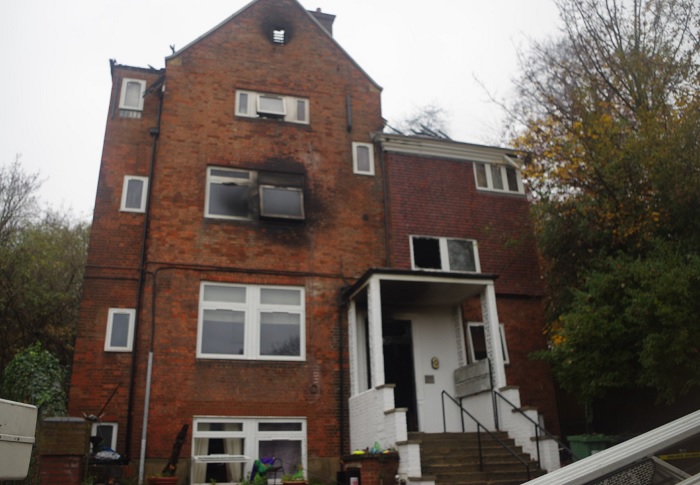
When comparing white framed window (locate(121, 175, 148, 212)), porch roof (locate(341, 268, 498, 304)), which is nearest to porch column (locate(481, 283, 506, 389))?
porch roof (locate(341, 268, 498, 304))

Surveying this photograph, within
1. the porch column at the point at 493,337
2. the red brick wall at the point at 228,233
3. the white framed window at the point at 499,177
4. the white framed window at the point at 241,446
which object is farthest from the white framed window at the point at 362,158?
the white framed window at the point at 241,446

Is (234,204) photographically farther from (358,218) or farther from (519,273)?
(519,273)

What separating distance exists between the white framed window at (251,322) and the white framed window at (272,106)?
4.40 metres

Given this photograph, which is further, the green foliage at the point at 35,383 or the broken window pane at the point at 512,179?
the broken window pane at the point at 512,179

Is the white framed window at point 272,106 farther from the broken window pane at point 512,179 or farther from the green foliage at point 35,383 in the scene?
the green foliage at point 35,383

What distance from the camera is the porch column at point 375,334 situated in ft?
38.1

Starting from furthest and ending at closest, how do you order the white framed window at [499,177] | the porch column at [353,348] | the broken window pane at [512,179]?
1. the broken window pane at [512,179]
2. the white framed window at [499,177]
3. the porch column at [353,348]

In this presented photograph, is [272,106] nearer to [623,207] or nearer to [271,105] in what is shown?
[271,105]

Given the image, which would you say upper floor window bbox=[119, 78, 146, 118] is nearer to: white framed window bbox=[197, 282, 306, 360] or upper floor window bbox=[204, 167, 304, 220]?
upper floor window bbox=[204, 167, 304, 220]

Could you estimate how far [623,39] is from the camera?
15.5 meters

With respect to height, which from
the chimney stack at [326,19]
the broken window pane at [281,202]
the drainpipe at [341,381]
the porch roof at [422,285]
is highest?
the chimney stack at [326,19]

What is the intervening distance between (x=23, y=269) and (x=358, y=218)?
9779 millimetres

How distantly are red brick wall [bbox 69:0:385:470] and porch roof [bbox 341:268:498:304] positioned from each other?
1077 millimetres

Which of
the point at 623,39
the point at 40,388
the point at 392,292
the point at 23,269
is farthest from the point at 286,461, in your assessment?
the point at 623,39
